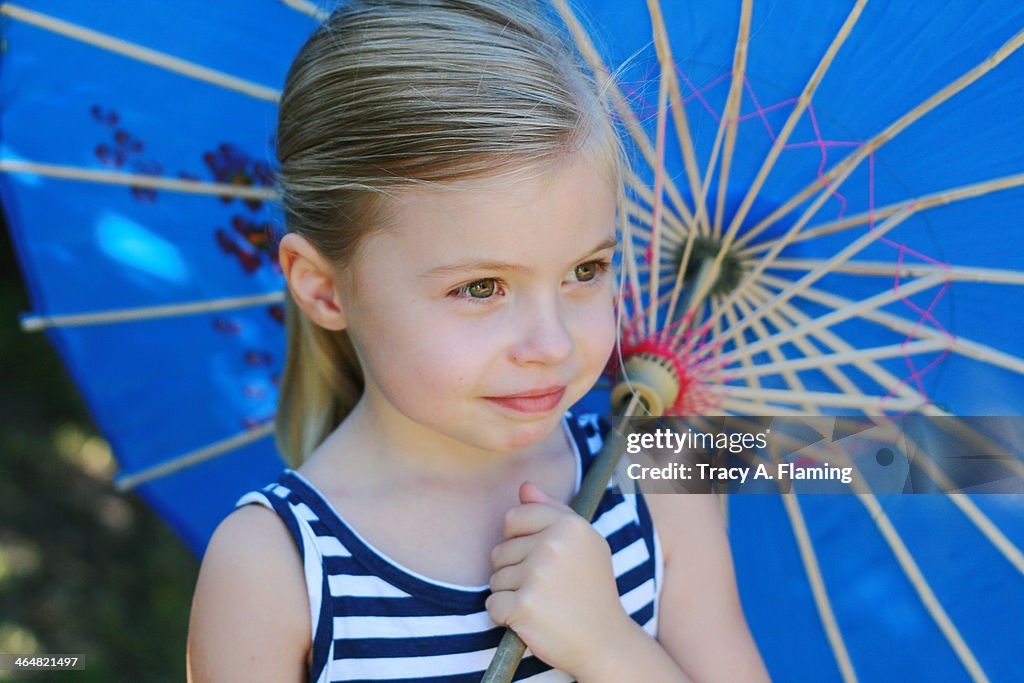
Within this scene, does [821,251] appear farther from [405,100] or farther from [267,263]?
[267,263]

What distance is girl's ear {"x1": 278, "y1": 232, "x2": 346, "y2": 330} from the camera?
1.41 meters

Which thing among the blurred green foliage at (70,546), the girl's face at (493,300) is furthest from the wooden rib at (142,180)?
the blurred green foliage at (70,546)

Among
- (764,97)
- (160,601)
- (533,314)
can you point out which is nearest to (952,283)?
(764,97)

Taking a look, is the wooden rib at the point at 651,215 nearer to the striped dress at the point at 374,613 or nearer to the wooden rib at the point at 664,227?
the wooden rib at the point at 664,227

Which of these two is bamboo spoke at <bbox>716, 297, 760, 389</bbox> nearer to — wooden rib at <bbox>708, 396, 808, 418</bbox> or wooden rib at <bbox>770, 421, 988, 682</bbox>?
wooden rib at <bbox>708, 396, 808, 418</bbox>

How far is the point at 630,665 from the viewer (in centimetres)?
132

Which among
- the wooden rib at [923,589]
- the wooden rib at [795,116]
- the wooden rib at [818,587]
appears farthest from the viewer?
the wooden rib at [818,587]

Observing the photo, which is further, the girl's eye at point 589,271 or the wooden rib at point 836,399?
the wooden rib at point 836,399

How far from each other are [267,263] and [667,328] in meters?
0.75

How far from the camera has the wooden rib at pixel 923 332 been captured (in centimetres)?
142

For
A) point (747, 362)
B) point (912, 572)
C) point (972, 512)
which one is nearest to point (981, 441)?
point (972, 512)

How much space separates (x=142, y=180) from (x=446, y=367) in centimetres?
86

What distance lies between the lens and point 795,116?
54.9 inches

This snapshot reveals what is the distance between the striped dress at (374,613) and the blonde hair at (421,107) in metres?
0.33
